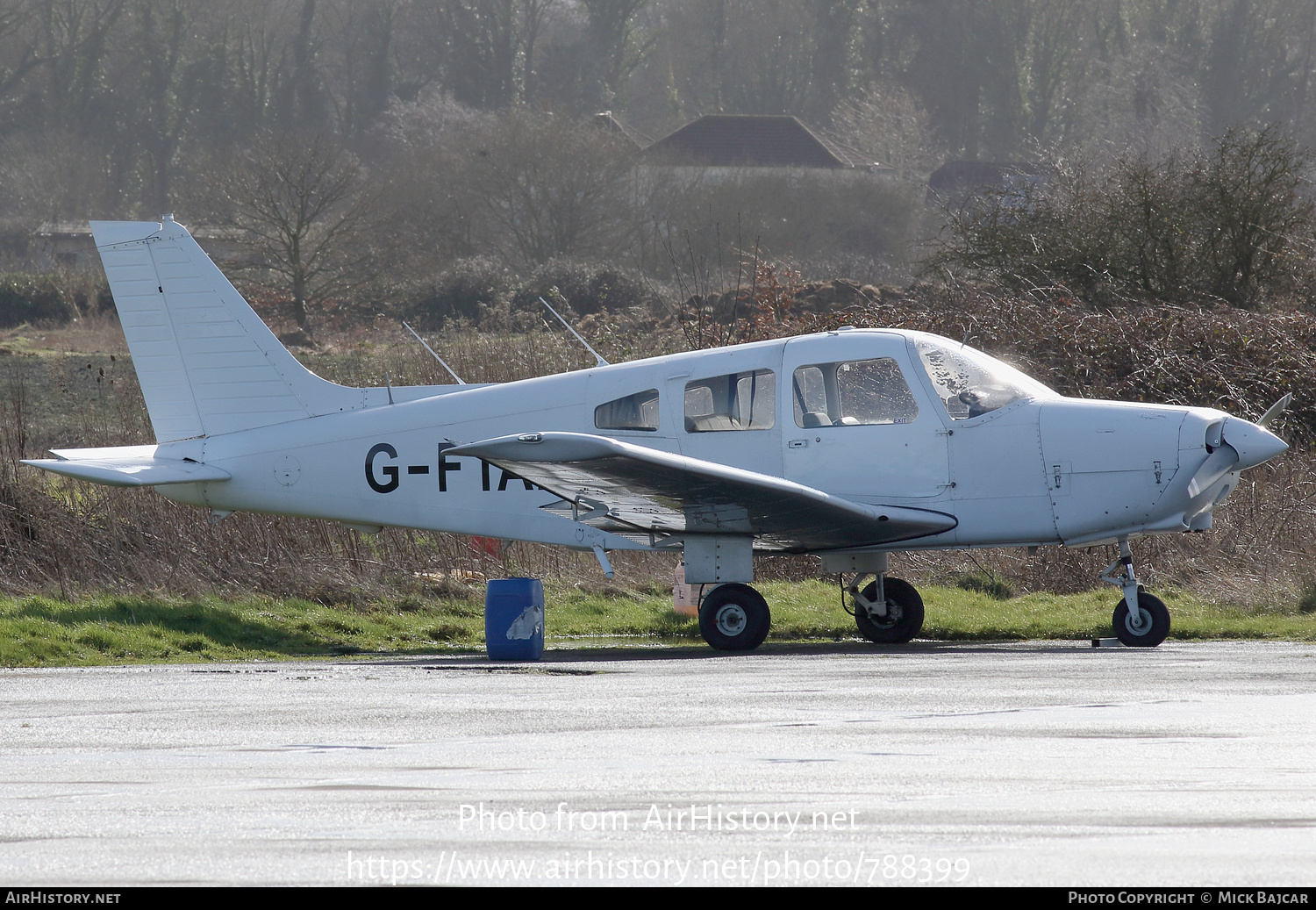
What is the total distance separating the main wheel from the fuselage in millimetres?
915

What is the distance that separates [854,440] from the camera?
39.9 ft

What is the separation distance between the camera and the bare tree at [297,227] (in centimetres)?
4541

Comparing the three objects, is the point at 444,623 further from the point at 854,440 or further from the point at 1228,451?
the point at 1228,451

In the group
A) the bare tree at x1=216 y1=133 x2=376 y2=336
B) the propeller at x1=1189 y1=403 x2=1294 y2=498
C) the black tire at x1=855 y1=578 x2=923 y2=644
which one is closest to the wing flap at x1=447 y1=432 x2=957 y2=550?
the black tire at x1=855 y1=578 x2=923 y2=644

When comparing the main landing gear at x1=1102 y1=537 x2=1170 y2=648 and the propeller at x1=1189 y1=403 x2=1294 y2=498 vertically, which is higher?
the propeller at x1=1189 y1=403 x2=1294 y2=498

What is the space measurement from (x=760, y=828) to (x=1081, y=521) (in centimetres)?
798

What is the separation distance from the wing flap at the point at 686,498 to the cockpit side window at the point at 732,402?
56 centimetres

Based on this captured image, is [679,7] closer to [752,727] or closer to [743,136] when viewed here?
[743,136]

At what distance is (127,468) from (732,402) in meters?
4.83

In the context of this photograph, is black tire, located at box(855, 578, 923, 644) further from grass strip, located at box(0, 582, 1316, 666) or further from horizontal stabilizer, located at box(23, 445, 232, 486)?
horizontal stabilizer, located at box(23, 445, 232, 486)

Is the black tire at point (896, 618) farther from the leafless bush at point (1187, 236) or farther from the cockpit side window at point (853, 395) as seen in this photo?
the leafless bush at point (1187, 236)

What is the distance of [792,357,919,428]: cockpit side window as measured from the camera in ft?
39.6

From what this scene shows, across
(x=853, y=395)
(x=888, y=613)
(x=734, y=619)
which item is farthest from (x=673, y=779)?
(x=888, y=613)

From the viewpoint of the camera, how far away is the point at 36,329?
4447cm
